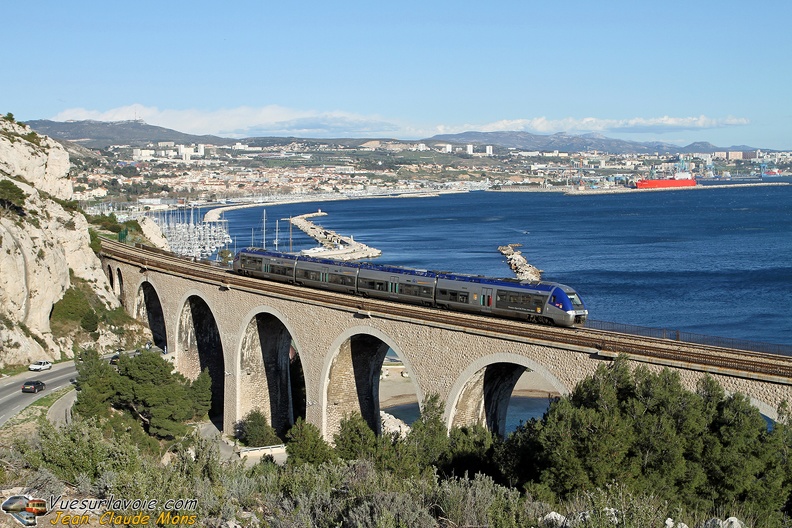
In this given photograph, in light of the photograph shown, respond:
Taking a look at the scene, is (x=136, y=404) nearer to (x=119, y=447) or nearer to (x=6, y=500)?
(x=119, y=447)

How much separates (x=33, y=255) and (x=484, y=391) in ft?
86.4

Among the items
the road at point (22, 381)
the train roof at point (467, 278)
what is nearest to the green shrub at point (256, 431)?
the train roof at point (467, 278)

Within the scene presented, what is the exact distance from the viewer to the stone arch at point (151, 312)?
44.0 meters

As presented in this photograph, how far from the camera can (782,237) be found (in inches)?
3910

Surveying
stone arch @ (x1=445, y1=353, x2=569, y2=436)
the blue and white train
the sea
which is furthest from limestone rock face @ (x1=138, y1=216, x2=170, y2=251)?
stone arch @ (x1=445, y1=353, x2=569, y2=436)

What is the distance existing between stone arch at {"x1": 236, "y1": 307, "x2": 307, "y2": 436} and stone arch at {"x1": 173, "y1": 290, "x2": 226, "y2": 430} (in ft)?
14.1

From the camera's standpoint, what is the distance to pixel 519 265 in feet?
257

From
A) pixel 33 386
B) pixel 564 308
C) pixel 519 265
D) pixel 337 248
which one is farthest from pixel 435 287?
pixel 337 248

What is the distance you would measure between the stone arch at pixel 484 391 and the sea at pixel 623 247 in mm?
14551

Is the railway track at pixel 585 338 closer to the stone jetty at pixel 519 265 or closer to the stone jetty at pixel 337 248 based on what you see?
the stone jetty at pixel 519 265

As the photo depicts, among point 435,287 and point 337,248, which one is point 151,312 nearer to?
point 435,287

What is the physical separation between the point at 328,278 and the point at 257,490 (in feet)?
48.8

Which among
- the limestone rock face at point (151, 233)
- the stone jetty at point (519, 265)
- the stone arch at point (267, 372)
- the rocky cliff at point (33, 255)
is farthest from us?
the limestone rock face at point (151, 233)

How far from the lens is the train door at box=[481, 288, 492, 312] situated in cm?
2508
